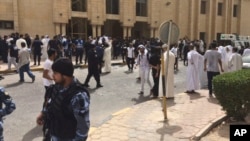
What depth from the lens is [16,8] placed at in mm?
22609

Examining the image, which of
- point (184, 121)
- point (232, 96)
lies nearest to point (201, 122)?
point (184, 121)

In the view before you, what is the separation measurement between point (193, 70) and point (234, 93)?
3.49 meters

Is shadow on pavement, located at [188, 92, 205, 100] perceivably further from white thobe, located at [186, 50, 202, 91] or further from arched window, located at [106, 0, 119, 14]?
arched window, located at [106, 0, 119, 14]

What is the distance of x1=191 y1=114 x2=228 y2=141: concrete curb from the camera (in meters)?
5.85

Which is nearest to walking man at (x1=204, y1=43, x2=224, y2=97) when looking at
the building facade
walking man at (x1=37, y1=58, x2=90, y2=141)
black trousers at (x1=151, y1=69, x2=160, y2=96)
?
black trousers at (x1=151, y1=69, x2=160, y2=96)

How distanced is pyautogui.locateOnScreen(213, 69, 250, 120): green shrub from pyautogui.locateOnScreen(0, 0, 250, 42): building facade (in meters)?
18.7

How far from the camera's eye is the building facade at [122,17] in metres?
23.4

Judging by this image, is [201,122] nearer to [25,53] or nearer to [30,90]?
[30,90]

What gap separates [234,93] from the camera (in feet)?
Answer: 21.7

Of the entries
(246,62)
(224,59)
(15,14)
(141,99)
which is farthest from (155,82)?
(15,14)

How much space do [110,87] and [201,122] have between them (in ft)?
17.2

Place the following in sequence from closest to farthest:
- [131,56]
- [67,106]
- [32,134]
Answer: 1. [67,106]
2. [32,134]
3. [131,56]

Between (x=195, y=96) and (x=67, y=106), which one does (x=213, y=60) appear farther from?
(x=67, y=106)

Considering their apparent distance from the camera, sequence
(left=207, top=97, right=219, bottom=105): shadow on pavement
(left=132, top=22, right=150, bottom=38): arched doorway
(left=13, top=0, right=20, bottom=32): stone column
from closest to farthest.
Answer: (left=207, top=97, right=219, bottom=105): shadow on pavement
(left=13, top=0, right=20, bottom=32): stone column
(left=132, top=22, right=150, bottom=38): arched doorway
